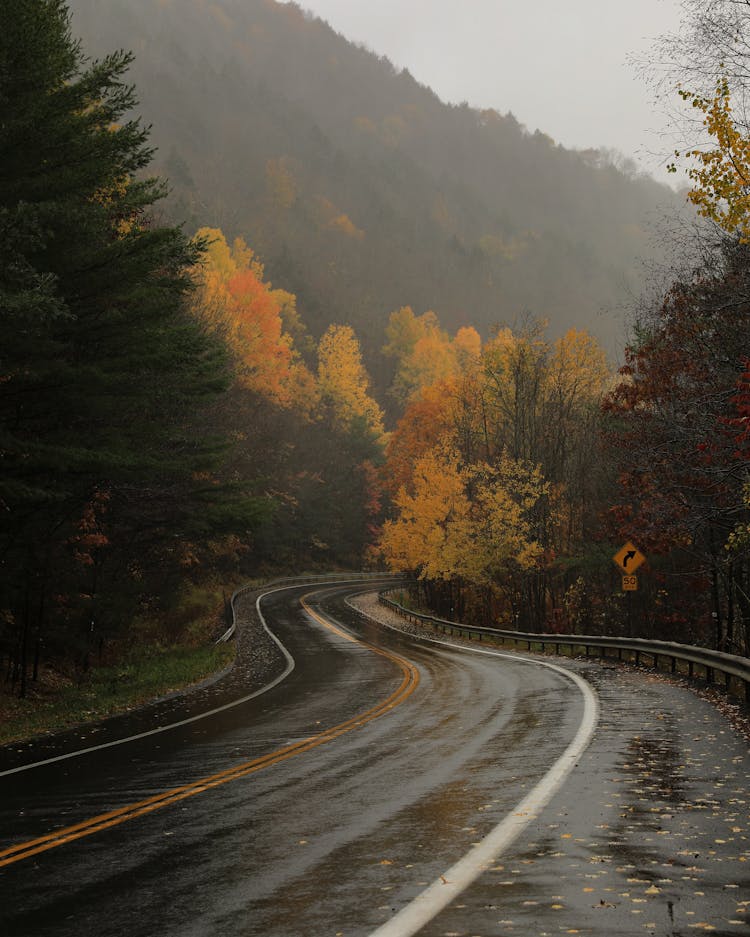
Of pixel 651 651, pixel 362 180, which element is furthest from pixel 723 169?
pixel 362 180

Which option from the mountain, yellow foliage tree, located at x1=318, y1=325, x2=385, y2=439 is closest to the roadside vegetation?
yellow foliage tree, located at x1=318, y1=325, x2=385, y2=439

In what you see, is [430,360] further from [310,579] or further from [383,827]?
[383,827]

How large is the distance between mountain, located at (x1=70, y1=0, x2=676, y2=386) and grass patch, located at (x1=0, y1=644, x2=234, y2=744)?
61695mm

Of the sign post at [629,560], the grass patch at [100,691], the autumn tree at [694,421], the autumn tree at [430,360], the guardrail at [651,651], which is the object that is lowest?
→ the grass patch at [100,691]

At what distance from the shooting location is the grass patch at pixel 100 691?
1678 cm

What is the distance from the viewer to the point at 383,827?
7355mm

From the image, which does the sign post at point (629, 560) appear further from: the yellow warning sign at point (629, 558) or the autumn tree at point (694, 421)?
the autumn tree at point (694, 421)

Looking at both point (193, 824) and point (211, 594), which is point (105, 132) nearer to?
point (193, 824)

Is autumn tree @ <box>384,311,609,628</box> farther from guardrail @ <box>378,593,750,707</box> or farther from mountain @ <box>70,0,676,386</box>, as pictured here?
mountain @ <box>70,0,676,386</box>

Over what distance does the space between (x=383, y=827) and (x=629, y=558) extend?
2183 centimetres

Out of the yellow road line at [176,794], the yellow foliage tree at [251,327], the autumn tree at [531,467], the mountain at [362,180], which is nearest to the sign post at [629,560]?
the yellow road line at [176,794]

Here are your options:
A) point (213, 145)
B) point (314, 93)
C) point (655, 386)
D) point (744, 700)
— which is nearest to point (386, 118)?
point (314, 93)

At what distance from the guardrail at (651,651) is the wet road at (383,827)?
8.82 feet

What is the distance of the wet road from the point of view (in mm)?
5254
